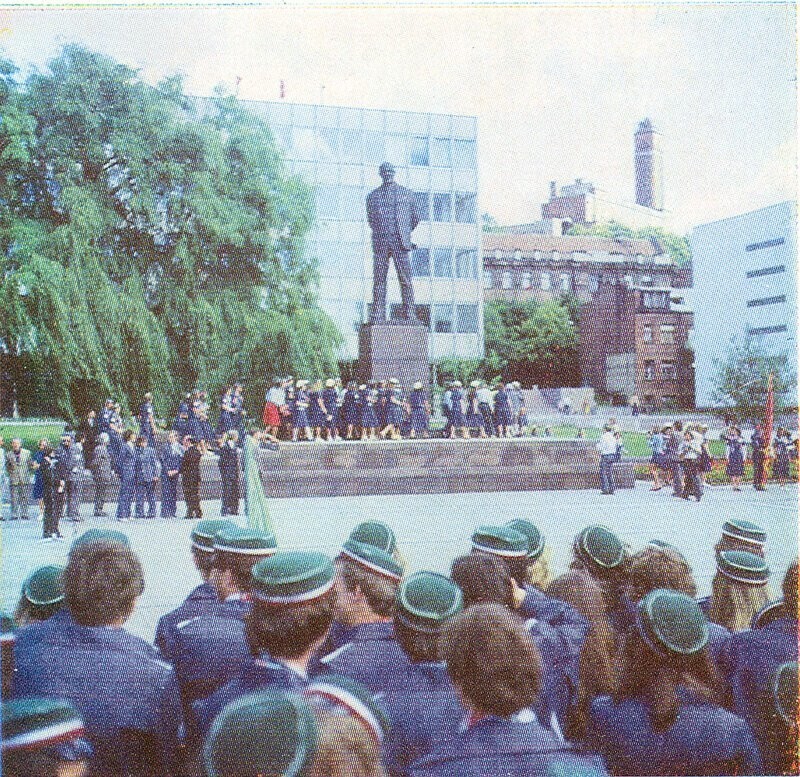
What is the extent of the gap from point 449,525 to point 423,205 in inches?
169

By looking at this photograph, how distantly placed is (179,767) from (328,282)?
7059 millimetres

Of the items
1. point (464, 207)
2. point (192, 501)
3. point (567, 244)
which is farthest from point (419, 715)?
point (567, 244)

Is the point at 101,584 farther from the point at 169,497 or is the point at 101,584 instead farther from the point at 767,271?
the point at 767,271

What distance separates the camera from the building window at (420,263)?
9531 mm

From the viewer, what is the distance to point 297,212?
788cm

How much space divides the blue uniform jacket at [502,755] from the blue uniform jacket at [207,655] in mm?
772

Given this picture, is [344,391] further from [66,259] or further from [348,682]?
[348,682]

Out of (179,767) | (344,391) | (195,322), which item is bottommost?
(179,767)

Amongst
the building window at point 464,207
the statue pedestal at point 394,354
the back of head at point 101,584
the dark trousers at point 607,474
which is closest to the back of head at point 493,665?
the back of head at point 101,584

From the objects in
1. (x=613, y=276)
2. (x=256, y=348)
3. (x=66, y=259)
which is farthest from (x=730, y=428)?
(x=66, y=259)

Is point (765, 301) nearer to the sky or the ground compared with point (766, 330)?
nearer to the sky

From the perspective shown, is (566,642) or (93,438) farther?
(93,438)

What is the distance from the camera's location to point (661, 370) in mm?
6000

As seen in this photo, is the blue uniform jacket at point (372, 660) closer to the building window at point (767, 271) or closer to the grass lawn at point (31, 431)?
the grass lawn at point (31, 431)
